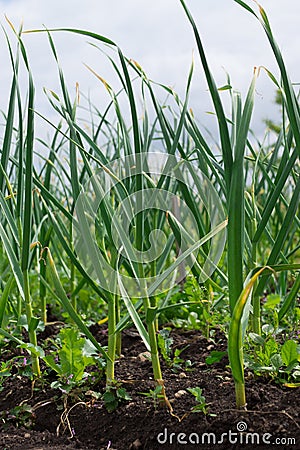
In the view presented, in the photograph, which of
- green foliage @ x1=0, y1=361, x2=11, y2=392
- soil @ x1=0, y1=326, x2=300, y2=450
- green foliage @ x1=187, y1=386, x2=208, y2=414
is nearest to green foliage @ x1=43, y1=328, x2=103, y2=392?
soil @ x1=0, y1=326, x2=300, y2=450

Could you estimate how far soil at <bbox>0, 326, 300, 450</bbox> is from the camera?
101 cm

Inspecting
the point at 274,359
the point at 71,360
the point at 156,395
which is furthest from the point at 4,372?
the point at 274,359

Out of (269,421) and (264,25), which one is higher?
(264,25)

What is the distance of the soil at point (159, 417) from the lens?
1011 mm

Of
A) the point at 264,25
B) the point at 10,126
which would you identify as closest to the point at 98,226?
the point at 10,126

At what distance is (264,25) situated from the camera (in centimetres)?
97

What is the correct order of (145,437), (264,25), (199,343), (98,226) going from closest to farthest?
(264,25), (145,437), (98,226), (199,343)

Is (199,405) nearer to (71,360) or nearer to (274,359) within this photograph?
(274,359)

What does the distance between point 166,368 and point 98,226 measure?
1.30 ft

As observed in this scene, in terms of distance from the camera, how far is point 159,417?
1115 millimetres

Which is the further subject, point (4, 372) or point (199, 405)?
point (4, 372)

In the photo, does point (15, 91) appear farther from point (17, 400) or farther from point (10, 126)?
point (17, 400)

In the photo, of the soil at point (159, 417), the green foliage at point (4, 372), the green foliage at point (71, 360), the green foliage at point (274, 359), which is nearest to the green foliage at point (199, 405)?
the soil at point (159, 417)

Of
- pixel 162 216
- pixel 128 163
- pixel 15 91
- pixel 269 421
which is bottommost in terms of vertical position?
pixel 269 421
